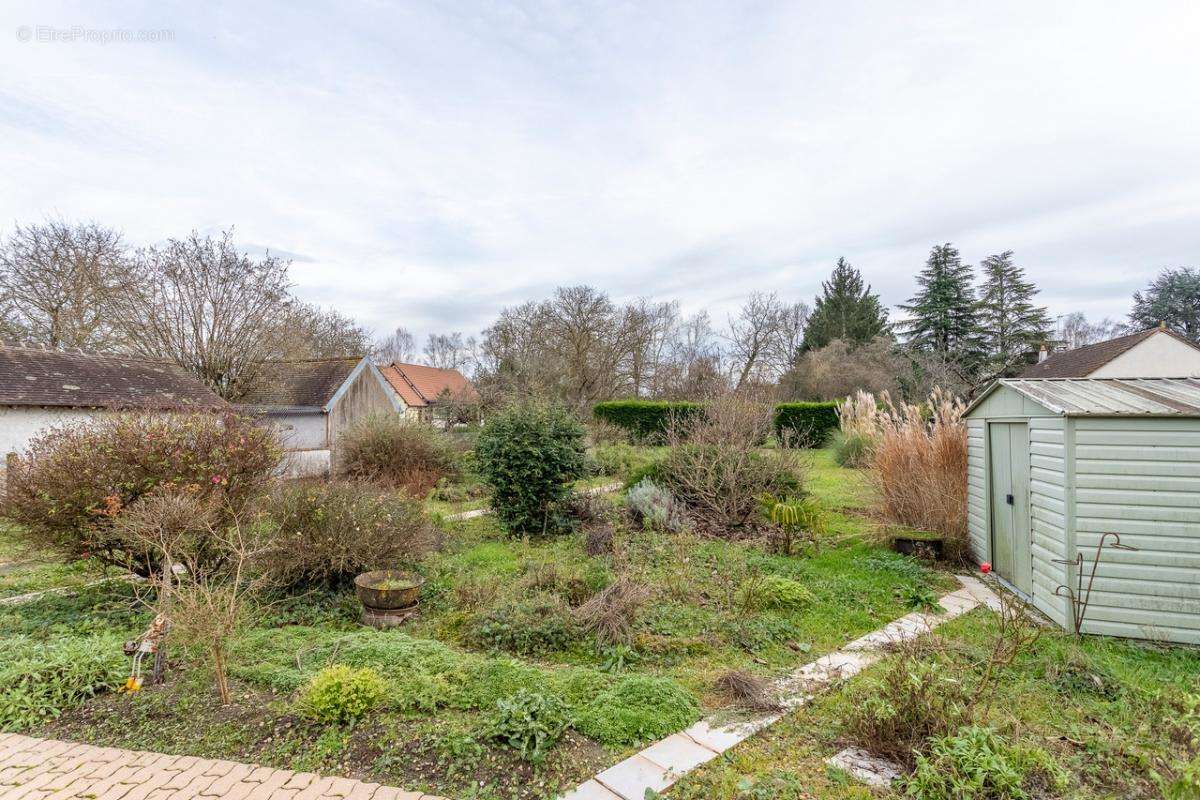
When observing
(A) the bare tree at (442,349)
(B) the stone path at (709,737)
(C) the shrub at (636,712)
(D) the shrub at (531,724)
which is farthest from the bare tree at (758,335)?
(D) the shrub at (531,724)

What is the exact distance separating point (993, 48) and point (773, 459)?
6.25m

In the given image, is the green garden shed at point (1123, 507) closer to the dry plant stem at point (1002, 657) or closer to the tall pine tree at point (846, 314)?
the dry plant stem at point (1002, 657)

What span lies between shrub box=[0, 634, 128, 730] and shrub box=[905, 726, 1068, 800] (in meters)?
5.03

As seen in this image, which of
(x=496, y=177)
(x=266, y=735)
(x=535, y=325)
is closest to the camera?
(x=266, y=735)

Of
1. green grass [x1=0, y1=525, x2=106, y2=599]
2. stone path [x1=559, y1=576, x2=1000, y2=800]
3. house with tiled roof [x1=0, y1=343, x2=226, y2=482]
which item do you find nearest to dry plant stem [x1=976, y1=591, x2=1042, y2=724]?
stone path [x1=559, y1=576, x2=1000, y2=800]

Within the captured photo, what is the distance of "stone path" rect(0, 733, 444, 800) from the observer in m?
2.47

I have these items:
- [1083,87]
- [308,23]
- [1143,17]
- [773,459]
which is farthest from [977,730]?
[308,23]

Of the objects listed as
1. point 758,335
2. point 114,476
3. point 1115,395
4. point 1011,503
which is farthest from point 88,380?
point 758,335

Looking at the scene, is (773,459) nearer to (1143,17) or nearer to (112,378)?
(1143,17)

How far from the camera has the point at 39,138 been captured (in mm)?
8469

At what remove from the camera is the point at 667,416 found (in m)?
19.4

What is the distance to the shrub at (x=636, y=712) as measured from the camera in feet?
9.65

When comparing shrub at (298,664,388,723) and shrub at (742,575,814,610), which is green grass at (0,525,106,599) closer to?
shrub at (298,664,388,723)

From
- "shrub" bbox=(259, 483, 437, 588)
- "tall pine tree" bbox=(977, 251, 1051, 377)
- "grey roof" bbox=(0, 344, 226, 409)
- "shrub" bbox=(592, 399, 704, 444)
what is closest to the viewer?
"shrub" bbox=(259, 483, 437, 588)
